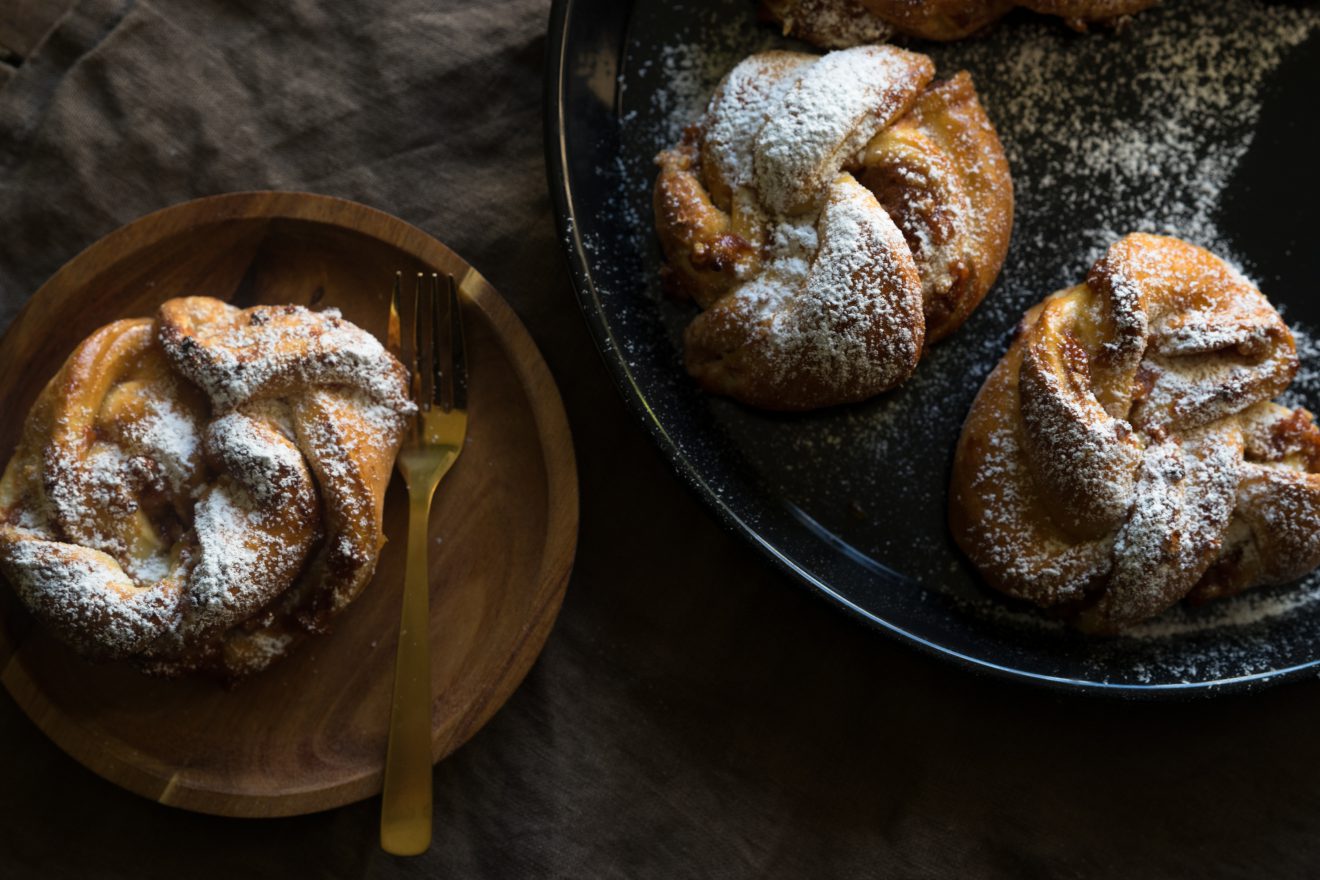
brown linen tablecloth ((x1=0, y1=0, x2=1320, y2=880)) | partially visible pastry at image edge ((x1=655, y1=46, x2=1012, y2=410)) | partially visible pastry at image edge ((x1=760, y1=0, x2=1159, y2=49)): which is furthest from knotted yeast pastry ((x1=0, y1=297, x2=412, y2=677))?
partially visible pastry at image edge ((x1=760, y1=0, x2=1159, y2=49))

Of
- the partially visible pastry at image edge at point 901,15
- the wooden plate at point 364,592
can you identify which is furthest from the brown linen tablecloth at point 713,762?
the partially visible pastry at image edge at point 901,15

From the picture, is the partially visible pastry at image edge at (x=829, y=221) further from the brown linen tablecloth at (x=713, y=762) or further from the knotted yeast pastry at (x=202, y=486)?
the knotted yeast pastry at (x=202, y=486)

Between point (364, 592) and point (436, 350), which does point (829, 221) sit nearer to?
point (436, 350)

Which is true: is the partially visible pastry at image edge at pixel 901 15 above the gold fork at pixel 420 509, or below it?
above

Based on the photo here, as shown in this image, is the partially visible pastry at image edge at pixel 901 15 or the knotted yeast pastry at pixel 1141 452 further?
the partially visible pastry at image edge at pixel 901 15

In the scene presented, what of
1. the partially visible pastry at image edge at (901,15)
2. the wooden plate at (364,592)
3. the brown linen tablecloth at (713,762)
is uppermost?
the partially visible pastry at image edge at (901,15)

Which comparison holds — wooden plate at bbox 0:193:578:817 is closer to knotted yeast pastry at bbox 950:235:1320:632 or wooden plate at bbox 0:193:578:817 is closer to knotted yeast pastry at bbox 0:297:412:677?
knotted yeast pastry at bbox 0:297:412:677
